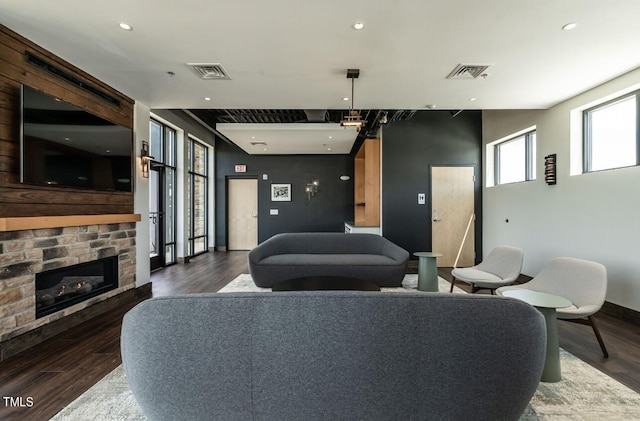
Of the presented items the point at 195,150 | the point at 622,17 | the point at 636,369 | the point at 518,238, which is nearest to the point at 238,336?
the point at 636,369

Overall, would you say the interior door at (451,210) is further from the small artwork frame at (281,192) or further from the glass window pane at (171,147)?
the glass window pane at (171,147)

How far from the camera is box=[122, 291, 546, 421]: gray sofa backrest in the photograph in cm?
118

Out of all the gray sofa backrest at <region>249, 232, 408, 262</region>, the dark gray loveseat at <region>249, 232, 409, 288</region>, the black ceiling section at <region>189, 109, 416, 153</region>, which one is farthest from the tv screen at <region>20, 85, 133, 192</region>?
the black ceiling section at <region>189, 109, 416, 153</region>

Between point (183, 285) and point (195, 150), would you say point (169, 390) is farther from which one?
point (195, 150)

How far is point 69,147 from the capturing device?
9.78 ft

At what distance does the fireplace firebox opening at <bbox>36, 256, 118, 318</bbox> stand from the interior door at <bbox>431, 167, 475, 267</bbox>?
531cm

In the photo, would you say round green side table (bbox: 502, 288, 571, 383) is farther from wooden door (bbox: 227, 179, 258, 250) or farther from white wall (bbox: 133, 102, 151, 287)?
wooden door (bbox: 227, 179, 258, 250)

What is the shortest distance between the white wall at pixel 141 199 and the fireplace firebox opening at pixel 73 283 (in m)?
0.48

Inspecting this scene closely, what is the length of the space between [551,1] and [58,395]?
4.20 m

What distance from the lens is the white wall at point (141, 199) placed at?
13.6ft

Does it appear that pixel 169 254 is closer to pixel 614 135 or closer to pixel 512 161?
pixel 512 161

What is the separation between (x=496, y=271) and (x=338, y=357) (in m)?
3.38

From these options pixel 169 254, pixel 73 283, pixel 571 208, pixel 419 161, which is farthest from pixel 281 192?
pixel 571 208

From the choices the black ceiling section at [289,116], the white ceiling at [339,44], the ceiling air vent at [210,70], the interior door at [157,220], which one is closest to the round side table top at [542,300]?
the white ceiling at [339,44]
